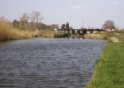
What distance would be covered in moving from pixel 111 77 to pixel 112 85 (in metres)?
1.93

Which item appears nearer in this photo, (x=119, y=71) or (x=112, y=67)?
(x=119, y=71)

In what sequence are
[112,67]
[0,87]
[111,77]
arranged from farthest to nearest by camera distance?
[112,67] < [0,87] < [111,77]

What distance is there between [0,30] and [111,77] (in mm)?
53631

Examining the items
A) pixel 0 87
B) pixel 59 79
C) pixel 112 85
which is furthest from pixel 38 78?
pixel 112 85

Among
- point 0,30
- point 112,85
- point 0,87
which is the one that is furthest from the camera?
point 0,30

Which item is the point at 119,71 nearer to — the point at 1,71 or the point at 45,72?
the point at 45,72

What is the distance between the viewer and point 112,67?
762 inches

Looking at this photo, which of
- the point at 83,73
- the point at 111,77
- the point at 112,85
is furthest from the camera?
the point at 83,73

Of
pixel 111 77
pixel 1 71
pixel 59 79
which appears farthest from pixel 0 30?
pixel 111 77

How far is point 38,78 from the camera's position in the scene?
65.1 ft

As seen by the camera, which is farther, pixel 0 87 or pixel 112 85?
pixel 0 87

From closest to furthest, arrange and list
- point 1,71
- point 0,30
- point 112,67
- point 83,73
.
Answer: point 112,67
point 83,73
point 1,71
point 0,30

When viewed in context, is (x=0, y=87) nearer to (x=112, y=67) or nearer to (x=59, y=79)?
(x=59, y=79)

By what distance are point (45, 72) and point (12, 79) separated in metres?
3.27
